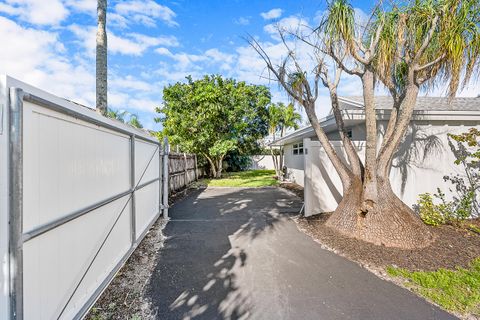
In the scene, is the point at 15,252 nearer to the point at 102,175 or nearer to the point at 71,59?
the point at 102,175

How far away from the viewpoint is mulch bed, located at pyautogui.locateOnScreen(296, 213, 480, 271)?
13.1ft

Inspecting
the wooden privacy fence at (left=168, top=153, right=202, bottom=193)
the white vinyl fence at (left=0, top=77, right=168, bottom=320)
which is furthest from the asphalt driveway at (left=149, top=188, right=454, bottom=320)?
the wooden privacy fence at (left=168, top=153, right=202, bottom=193)

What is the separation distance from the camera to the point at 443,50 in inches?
174

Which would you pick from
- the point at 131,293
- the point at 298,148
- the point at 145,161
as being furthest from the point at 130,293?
the point at 298,148

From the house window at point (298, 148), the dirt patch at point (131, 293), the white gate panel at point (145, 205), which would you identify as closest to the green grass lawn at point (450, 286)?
the dirt patch at point (131, 293)

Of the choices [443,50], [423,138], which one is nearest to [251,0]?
[443,50]

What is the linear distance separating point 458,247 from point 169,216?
6566 millimetres

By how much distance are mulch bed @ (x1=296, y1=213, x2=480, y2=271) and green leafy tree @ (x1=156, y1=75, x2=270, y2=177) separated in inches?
438

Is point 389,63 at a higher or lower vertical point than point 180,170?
higher

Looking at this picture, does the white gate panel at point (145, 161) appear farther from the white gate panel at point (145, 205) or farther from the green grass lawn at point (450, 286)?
the green grass lawn at point (450, 286)

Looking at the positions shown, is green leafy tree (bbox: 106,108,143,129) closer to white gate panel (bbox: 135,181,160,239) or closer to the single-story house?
white gate panel (bbox: 135,181,160,239)

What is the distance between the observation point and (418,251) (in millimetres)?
4355

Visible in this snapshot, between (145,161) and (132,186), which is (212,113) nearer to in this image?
(145,161)

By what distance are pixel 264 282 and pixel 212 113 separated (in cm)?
1260
